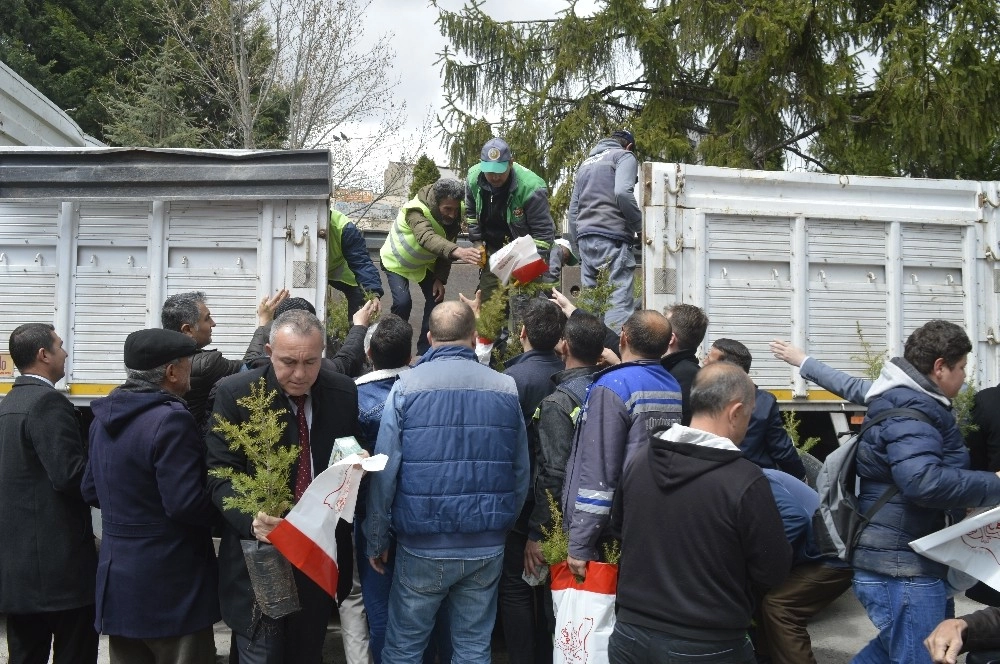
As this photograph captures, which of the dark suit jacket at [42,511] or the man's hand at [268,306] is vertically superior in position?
the man's hand at [268,306]

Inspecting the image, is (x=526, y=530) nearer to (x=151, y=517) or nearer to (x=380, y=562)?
(x=380, y=562)

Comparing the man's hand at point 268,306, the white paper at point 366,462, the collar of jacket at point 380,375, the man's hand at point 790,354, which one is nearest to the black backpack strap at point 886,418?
the man's hand at point 790,354

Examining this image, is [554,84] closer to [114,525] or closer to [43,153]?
[43,153]

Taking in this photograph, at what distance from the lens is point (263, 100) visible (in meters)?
16.7

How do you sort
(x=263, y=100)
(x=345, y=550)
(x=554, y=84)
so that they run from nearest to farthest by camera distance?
(x=345, y=550)
(x=554, y=84)
(x=263, y=100)

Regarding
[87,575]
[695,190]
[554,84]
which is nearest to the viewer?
[87,575]

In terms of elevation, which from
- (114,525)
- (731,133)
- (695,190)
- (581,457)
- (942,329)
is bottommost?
(114,525)

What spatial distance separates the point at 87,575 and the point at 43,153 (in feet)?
8.88

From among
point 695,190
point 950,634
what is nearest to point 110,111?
point 695,190

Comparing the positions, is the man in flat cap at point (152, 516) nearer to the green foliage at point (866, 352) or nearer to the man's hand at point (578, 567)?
the man's hand at point (578, 567)

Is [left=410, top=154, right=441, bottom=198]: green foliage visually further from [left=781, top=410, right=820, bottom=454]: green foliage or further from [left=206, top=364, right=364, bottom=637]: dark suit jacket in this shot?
[left=206, top=364, right=364, bottom=637]: dark suit jacket

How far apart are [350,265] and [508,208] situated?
125 cm

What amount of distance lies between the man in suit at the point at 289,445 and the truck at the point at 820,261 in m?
2.71

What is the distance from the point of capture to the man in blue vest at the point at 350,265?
6395 mm
